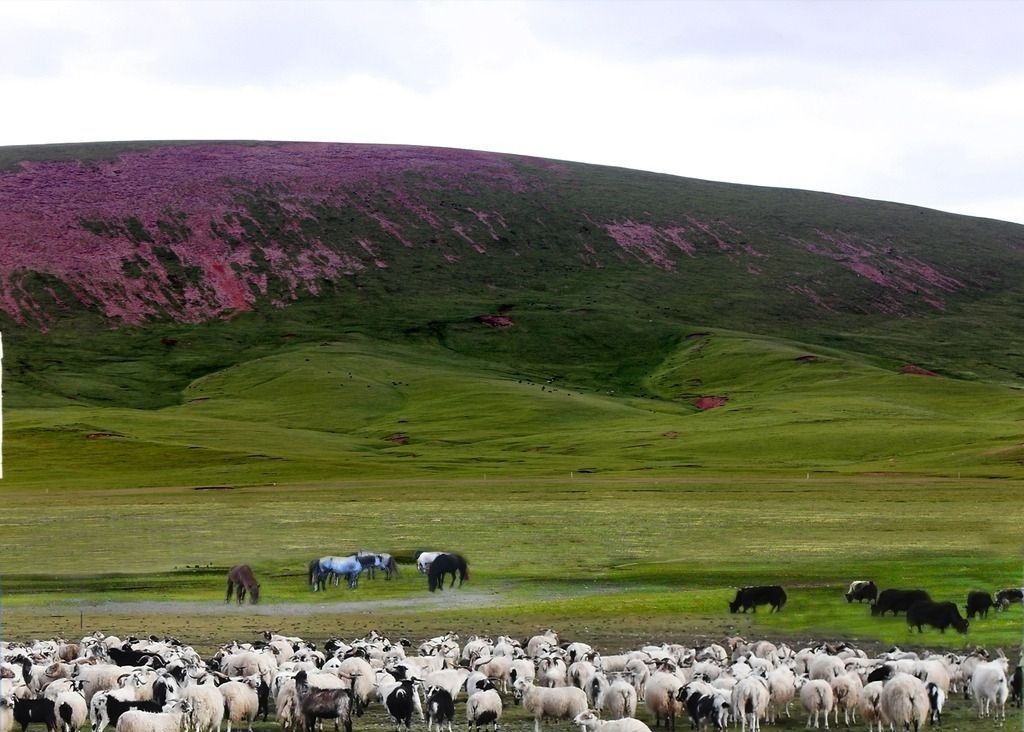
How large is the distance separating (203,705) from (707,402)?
108 meters

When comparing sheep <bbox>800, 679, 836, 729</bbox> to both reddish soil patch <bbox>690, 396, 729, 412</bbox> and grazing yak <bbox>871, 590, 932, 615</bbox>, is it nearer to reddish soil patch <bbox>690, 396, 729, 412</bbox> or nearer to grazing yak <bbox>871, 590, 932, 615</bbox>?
grazing yak <bbox>871, 590, 932, 615</bbox>

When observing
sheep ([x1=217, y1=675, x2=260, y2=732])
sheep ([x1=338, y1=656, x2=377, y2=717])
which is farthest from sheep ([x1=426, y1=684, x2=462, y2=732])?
sheep ([x1=217, y1=675, x2=260, y2=732])

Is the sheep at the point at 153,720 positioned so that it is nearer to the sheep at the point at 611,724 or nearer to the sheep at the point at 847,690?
the sheep at the point at 611,724

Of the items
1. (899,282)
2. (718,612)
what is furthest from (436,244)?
(718,612)

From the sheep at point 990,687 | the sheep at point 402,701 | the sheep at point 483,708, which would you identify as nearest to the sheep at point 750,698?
the sheep at point 483,708

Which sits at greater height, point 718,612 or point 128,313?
point 128,313

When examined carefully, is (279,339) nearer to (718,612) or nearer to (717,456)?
(717,456)

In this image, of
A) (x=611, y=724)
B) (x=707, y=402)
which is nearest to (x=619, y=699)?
(x=611, y=724)

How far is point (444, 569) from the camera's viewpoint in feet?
138

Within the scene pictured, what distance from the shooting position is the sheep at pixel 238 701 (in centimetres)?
2197

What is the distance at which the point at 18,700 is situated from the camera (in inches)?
832

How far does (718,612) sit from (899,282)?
160 m

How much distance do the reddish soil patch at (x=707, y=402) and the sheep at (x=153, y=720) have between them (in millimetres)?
104339

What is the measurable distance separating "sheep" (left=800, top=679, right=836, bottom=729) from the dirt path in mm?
17070
